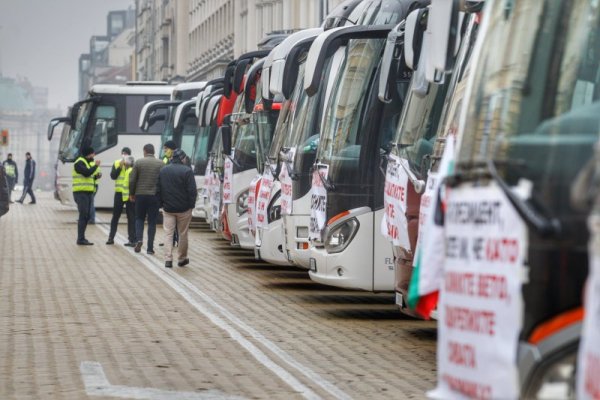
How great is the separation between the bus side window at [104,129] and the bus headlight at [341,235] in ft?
106

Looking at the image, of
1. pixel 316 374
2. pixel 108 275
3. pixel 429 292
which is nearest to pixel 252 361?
pixel 316 374

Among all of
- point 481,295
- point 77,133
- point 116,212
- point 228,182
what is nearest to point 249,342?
point 481,295

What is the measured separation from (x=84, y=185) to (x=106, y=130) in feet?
55.6

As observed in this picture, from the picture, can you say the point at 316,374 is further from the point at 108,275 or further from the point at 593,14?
the point at 108,275

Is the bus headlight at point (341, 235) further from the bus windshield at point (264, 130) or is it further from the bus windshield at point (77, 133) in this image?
the bus windshield at point (77, 133)

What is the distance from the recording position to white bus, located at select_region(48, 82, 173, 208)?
4922cm

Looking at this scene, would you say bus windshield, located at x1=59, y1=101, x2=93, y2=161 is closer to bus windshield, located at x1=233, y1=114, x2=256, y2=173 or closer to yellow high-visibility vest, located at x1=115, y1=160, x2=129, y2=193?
yellow high-visibility vest, located at x1=115, y1=160, x2=129, y2=193

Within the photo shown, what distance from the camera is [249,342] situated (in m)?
14.6

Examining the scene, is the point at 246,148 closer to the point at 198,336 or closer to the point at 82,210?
the point at 82,210

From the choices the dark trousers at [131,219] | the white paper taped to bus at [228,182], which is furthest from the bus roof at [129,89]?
the white paper taped to bus at [228,182]

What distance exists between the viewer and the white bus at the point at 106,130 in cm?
4922

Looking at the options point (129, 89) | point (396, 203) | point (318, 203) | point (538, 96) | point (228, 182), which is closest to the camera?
point (538, 96)

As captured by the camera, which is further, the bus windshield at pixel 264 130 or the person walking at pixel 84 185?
the person walking at pixel 84 185

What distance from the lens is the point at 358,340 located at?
590 inches
